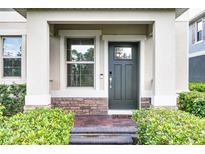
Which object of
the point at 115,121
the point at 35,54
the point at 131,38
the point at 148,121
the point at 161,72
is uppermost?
the point at 131,38

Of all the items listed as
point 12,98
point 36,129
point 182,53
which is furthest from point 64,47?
point 36,129

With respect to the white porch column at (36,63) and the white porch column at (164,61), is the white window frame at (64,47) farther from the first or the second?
the white porch column at (164,61)

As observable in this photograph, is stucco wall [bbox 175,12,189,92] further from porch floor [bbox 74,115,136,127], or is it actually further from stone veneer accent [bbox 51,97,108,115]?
stone veneer accent [bbox 51,97,108,115]

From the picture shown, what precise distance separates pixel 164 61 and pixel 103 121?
237 cm

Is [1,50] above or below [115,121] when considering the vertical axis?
above

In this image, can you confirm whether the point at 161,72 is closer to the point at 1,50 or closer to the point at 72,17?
the point at 72,17

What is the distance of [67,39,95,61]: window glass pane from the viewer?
9367 millimetres

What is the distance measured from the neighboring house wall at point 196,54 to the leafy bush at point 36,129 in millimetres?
14872

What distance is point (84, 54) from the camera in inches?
369

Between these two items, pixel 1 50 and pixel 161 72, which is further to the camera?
pixel 1 50

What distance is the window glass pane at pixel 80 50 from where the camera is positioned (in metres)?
9.37

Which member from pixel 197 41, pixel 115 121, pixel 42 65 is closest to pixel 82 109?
pixel 115 121

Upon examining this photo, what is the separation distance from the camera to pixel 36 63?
722 cm

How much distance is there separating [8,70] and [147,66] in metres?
4.62
